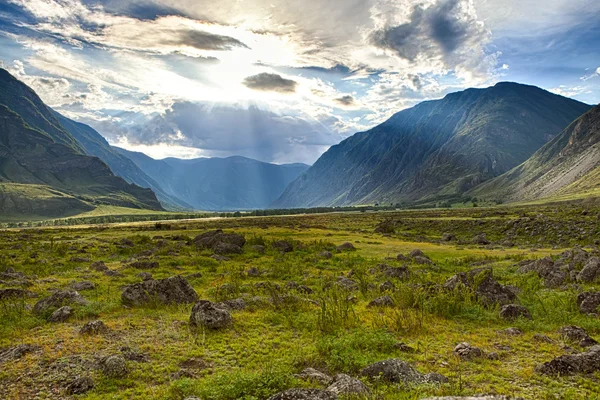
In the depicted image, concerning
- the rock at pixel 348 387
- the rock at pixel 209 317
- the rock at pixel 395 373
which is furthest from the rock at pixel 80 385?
the rock at pixel 395 373

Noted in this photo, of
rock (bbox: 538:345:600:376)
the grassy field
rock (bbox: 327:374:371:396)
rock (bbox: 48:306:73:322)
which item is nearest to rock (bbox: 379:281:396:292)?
the grassy field

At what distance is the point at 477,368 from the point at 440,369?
4.27 ft

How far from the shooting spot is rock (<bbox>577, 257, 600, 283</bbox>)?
2427 centimetres

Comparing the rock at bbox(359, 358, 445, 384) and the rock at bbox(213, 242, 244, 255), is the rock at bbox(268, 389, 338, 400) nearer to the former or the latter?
the rock at bbox(359, 358, 445, 384)

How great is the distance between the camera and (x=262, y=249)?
160 ft

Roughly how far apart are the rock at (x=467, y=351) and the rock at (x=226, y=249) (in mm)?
35695

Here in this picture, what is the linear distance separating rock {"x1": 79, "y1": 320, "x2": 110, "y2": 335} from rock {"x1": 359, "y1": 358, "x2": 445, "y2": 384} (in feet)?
40.8

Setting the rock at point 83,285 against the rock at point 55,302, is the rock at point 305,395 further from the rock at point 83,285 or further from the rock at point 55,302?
the rock at point 83,285

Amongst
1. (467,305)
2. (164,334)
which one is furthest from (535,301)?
(164,334)

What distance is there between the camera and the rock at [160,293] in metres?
21.6

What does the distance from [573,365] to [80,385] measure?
16.6 m

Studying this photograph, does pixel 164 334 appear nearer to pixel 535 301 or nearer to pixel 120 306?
pixel 120 306

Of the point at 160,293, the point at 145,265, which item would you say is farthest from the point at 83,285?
the point at 145,265

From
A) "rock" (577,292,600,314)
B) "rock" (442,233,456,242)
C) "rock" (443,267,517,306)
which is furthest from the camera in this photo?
"rock" (442,233,456,242)
